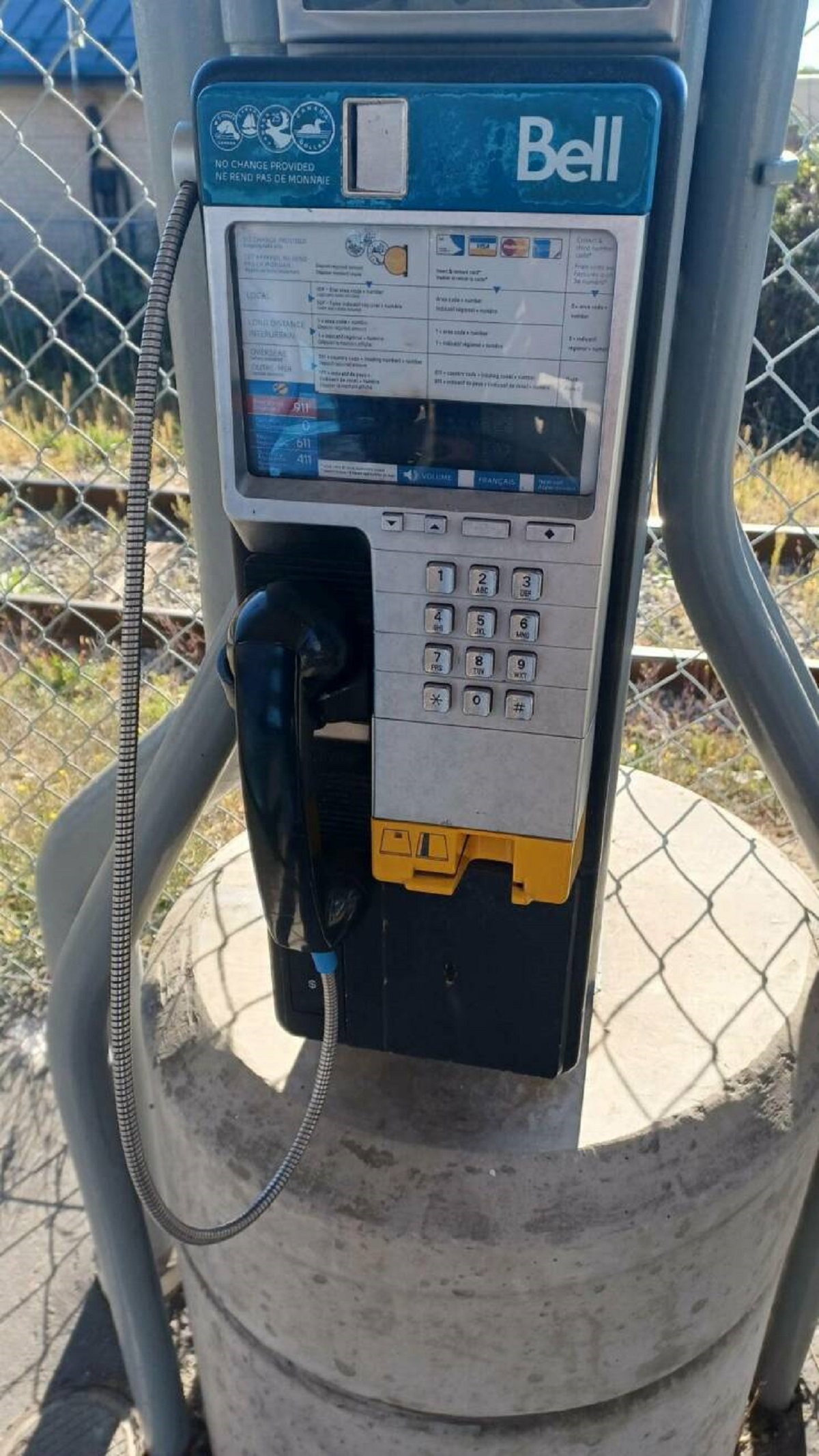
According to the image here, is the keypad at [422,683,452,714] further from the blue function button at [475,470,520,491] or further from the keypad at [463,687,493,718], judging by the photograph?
the blue function button at [475,470,520,491]

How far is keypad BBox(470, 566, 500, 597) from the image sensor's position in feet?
2.61

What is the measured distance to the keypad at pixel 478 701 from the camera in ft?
2.74

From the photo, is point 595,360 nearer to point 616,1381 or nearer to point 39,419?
point 616,1381

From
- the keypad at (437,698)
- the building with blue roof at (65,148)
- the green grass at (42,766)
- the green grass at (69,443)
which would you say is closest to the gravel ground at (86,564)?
the green grass at (69,443)

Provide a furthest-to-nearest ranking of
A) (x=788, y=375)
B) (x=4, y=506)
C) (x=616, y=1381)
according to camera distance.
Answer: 1. (x=788, y=375)
2. (x=4, y=506)
3. (x=616, y=1381)

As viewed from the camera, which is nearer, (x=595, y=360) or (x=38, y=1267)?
(x=595, y=360)

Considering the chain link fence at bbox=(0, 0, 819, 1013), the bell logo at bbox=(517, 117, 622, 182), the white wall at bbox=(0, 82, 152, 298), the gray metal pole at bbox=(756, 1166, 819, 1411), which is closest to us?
the bell logo at bbox=(517, 117, 622, 182)

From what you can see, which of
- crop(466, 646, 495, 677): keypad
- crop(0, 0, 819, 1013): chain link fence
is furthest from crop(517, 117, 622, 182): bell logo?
crop(0, 0, 819, 1013): chain link fence

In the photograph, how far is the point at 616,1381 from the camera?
1.09m

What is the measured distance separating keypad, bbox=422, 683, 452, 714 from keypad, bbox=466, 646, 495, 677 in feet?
0.07

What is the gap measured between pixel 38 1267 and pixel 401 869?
121 centimetres

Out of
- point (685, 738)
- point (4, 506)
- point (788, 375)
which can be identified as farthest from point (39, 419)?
point (685, 738)

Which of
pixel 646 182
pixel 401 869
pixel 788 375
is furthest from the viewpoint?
pixel 788 375

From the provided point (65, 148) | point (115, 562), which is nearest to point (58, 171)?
point (65, 148)
